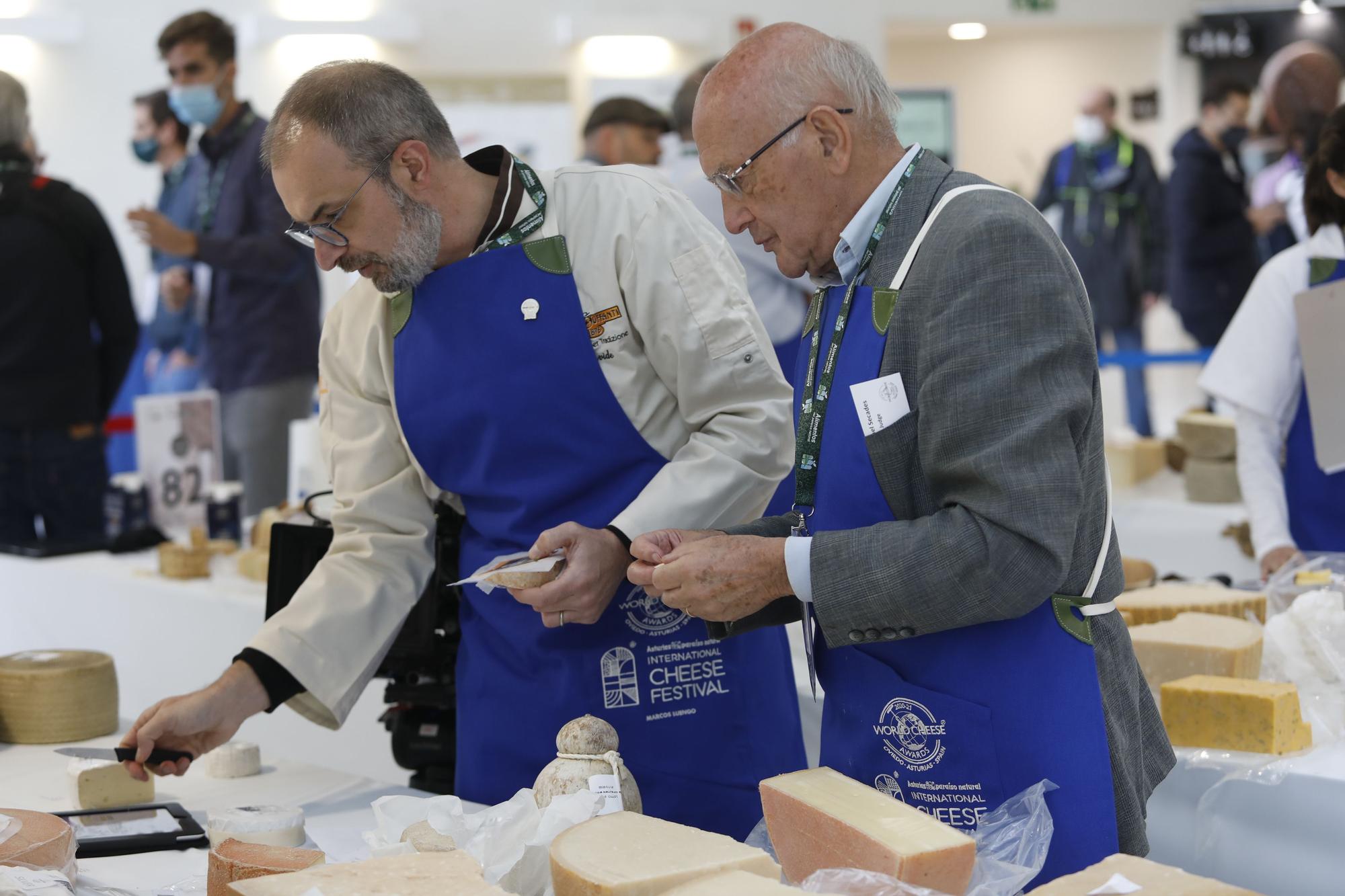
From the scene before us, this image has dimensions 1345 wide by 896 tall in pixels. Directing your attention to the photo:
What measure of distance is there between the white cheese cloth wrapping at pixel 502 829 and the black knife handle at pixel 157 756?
356 millimetres

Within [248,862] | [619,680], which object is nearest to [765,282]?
[619,680]

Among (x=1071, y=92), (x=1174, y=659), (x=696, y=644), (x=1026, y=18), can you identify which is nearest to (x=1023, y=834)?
(x=696, y=644)

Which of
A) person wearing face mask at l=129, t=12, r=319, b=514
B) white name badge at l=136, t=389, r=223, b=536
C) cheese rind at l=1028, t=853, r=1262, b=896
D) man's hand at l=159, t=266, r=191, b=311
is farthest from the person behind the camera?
man's hand at l=159, t=266, r=191, b=311

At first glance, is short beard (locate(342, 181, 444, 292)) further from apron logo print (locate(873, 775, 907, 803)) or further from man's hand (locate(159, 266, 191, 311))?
man's hand (locate(159, 266, 191, 311))

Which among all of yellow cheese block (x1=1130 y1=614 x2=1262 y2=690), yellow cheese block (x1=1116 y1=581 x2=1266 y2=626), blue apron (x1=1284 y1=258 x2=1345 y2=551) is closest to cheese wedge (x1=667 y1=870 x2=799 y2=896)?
yellow cheese block (x1=1130 y1=614 x2=1262 y2=690)

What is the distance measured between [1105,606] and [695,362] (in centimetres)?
64

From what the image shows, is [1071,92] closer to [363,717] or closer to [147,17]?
[147,17]

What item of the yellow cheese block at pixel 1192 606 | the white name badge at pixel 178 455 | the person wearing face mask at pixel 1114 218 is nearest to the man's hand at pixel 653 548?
the yellow cheese block at pixel 1192 606

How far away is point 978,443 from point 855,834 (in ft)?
1.24

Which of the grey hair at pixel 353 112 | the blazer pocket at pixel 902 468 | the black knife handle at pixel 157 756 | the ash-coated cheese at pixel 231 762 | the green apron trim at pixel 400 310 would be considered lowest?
the ash-coated cheese at pixel 231 762

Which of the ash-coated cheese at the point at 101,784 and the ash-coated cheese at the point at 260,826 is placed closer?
the ash-coated cheese at the point at 260,826

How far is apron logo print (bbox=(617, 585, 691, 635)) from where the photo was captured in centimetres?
195

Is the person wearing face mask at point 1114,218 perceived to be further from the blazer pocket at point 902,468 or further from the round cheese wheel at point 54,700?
the blazer pocket at point 902,468

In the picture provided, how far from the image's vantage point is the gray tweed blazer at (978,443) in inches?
53.2
